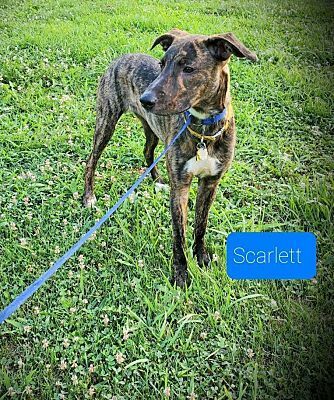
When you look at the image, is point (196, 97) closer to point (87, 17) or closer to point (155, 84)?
point (155, 84)

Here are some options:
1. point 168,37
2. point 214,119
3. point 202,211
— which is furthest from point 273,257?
point 168,37

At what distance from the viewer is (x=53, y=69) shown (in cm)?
436

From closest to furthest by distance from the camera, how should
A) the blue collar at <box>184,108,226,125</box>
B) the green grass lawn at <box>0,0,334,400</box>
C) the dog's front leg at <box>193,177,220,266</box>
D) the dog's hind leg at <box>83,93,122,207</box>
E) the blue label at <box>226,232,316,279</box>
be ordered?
the green grass lawn at <box>0,0,334,400</box> < the blue collar at <box>184,108,226,125</box> < the blue label at <box>226,232,316,279</box> < the dog's front leg at <box>193,177,220,266</box> < the dog's hind leg at <box>83,93,122,207</box>

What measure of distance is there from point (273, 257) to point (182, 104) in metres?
0.87

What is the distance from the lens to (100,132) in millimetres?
3008

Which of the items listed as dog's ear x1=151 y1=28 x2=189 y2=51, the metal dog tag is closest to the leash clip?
the metal dog tag

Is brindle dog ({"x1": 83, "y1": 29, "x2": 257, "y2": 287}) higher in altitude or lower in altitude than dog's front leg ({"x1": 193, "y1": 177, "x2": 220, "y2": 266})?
higher

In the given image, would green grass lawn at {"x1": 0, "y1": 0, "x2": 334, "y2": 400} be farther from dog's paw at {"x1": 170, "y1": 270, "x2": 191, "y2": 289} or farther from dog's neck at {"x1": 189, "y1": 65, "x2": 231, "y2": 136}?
dog's neck at {"x1": 189, "y1": 65, "x2": 231, "y2": 136}

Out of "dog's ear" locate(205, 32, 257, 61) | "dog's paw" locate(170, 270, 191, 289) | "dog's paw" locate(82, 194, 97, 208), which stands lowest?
"dog's paw" locate(170, 270, 191, 289)

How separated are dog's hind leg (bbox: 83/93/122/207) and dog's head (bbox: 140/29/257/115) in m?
0.91

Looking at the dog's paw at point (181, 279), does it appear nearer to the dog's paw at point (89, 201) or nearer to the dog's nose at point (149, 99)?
the dog's paw at point (89, 201)

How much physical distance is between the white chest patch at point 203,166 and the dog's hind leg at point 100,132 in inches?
33.1

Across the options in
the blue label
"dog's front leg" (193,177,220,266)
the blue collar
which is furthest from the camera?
"dog's front leg" (193,177,220,266)

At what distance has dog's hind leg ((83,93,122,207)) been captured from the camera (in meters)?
2.94
